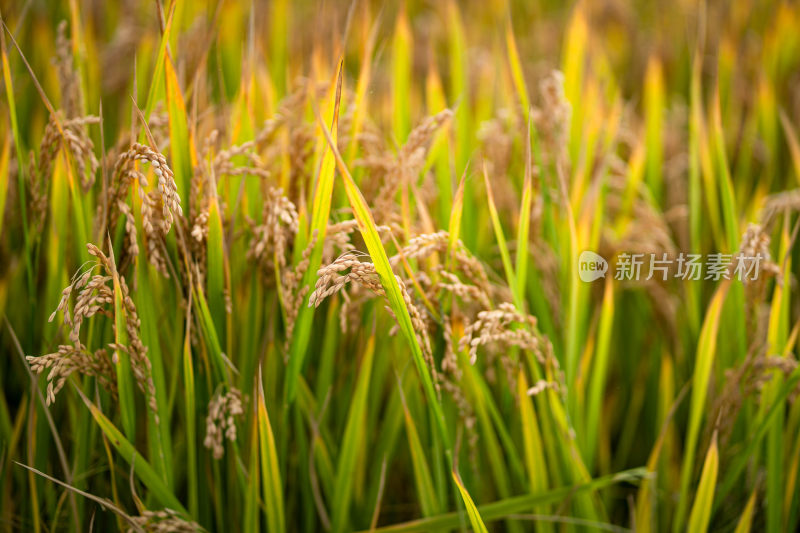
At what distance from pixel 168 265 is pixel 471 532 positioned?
31.4 inches

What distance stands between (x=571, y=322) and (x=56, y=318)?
105cm

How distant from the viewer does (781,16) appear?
6.83 feet

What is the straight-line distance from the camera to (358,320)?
1.13 metres

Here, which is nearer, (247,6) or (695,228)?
(695,228)

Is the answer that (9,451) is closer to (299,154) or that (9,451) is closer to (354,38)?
(299,154)

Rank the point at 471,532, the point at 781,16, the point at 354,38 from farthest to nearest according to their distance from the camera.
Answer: the point at 354,38 < the point at 781,16 < the point at 471,532

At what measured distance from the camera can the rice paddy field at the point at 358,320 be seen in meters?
0.94

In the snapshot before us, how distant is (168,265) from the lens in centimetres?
100

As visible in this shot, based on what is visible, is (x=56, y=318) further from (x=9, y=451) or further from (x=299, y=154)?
(x=299, y=154)

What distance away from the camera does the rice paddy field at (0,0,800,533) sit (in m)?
0.94

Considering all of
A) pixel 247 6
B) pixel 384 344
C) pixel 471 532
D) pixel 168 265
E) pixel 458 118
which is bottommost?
pixel 471 532

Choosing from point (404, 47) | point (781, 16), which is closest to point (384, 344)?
point (404, 47)

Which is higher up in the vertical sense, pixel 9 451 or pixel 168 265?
pixel 168 265

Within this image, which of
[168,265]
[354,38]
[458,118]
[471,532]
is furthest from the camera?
[354,38]
